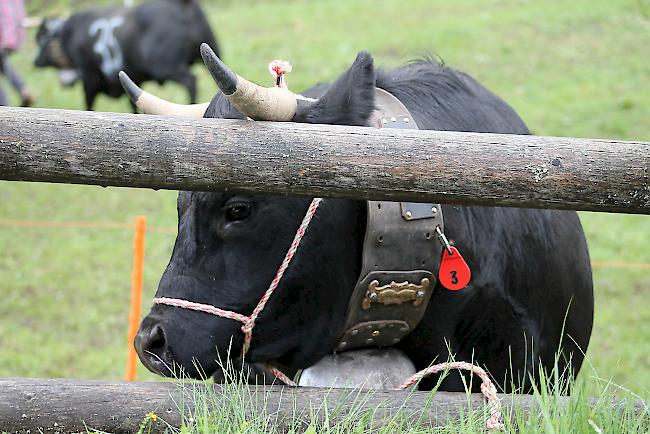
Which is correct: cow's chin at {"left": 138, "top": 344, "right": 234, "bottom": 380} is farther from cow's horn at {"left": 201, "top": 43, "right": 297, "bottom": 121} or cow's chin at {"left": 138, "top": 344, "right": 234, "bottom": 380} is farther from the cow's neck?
cow's horn at {"left": 201, "top": 43, "right": 297, "bottom": 121}

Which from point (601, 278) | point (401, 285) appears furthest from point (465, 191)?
point (601, 278)

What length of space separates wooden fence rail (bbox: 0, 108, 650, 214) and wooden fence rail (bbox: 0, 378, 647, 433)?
1.87 ft

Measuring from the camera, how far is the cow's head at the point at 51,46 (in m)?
14.9

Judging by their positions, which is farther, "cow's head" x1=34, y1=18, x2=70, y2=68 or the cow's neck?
"cow's head" x1=34, y1=18, x2=70, y2=68

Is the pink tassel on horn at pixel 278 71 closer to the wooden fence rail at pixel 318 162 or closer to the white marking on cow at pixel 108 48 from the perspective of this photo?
the wooden fence rail at pixel 318 162

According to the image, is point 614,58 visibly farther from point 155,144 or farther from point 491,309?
point 155,144

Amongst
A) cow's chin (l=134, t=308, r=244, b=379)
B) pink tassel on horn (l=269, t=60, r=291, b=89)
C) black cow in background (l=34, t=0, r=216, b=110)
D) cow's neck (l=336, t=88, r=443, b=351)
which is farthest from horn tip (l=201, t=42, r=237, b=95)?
black cow in background (l=34, t=0, r=216, b=110)

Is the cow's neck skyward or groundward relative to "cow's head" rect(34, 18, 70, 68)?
groundward

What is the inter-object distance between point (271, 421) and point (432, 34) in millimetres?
13852

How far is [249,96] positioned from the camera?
2.42 meters

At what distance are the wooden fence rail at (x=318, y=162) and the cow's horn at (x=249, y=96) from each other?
0.12 meters

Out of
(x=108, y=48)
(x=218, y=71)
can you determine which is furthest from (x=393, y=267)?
(x=108, y=48)

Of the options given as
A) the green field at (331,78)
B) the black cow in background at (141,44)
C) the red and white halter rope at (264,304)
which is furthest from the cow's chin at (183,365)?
the black cow in background at (141,44)

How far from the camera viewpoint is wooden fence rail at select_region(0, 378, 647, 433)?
2.51m
